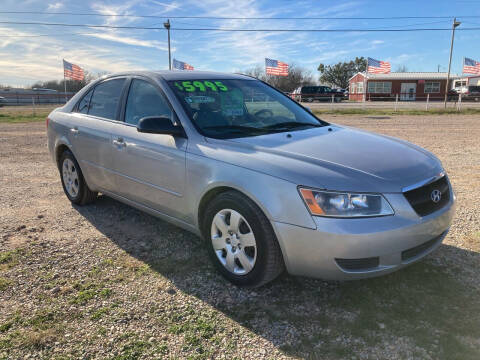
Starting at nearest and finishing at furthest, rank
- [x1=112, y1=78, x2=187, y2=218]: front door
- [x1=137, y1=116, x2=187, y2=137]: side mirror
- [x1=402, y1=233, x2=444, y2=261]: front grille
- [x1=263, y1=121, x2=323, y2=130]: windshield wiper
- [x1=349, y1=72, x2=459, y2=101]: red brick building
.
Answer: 1. [x1=402, y1=233, x2=444, y2=261]: front grille
2. [x1=137, y1=116, x2=187, y2=137]: side mirror
3. [x1=112, y1=78, x2=187, y2=218]: front door
4. [x1=263, y1=121, x2=323, y2=130]: windshield wiper
5. [x1=349, y1=72, x2=459, y2=101]: red brick building

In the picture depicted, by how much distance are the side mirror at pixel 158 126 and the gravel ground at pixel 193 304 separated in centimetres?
113

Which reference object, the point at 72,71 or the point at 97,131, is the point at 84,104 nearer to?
the point at 97,131

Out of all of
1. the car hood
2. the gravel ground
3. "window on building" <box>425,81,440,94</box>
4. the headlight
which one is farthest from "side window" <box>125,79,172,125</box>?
"window on building" <box>425,81,440,94</box>

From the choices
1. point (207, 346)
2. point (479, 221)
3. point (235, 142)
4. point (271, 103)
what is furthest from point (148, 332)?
point (479, 221)

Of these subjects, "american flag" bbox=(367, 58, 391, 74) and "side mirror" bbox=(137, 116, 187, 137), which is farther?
"american flag" bbox=(367, 58, 391, 74)

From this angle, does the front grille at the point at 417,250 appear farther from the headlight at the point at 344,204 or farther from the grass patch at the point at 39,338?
the grass patch at the point at 39,338

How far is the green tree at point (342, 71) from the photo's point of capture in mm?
81000

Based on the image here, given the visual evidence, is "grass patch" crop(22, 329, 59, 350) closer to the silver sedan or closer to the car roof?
the silver sedan

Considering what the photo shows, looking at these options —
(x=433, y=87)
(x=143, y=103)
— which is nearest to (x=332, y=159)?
(x=143, y=103)

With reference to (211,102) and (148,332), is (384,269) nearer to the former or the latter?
(148,332)

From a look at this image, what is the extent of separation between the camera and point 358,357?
7.52 ft

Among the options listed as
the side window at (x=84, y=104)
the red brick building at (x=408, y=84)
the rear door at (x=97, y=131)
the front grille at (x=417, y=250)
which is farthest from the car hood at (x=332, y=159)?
the red brick building at (x=408, y=84)

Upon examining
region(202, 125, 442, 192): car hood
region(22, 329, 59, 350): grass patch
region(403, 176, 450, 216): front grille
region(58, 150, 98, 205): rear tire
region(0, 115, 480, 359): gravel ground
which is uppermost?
region(202, 125, 442, 192): car hood

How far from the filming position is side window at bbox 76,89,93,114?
15.5ft
